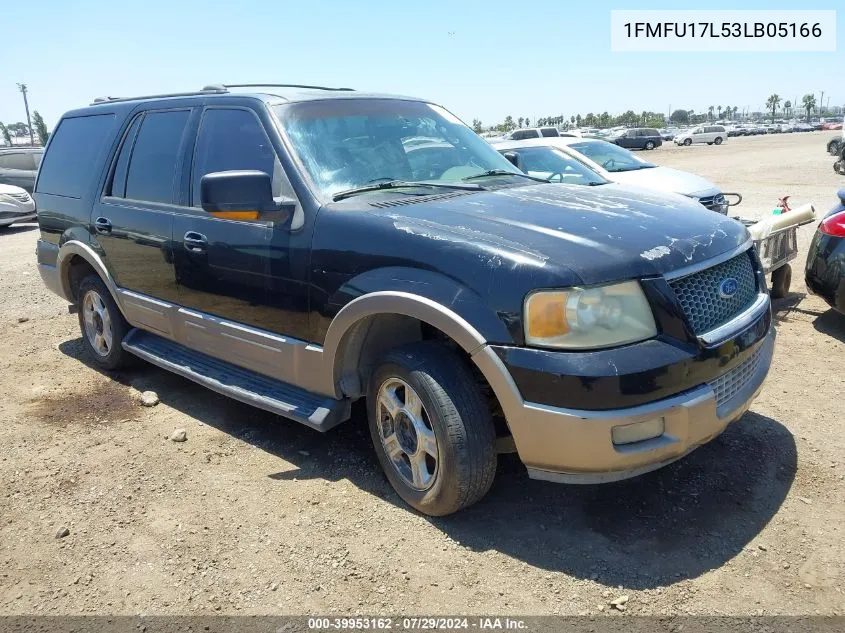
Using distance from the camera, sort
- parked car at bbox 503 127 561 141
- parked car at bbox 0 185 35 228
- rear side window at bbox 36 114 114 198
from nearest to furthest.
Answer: rear side window at bbox 36 114 114 198 < parked car at bbox 0 185 35 228 < parked car at bbox 503 127 561 141

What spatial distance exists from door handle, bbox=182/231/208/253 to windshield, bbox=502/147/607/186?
523 cm

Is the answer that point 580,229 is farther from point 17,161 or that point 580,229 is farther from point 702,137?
point 702,137

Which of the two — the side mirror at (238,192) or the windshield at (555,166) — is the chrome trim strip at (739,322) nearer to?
the side mirror at (238,192)

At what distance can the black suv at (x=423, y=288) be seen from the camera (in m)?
2.65

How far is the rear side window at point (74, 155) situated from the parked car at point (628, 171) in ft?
17.6

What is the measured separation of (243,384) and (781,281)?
5.20m

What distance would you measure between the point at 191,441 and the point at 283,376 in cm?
90

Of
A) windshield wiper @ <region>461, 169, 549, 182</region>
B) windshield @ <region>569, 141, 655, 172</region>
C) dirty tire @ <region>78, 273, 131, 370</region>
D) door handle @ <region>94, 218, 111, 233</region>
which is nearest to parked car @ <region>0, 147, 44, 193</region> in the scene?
dirty tire @ <region>78, 273, 131, 370</region>

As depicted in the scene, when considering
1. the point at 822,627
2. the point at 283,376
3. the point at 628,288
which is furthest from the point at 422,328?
the point at 822,627

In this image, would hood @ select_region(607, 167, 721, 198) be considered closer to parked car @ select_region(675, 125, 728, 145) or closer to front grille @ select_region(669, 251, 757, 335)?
front grille @ select_region(669, 251, 757, 335)

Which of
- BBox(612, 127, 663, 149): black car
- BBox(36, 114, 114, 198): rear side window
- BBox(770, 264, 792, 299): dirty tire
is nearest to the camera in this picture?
BBox(36, 114, 114, 198): rear side window

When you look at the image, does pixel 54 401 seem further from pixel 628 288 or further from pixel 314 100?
pixel 628 288

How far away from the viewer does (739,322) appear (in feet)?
9.77

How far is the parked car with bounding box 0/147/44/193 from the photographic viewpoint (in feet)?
54.7
